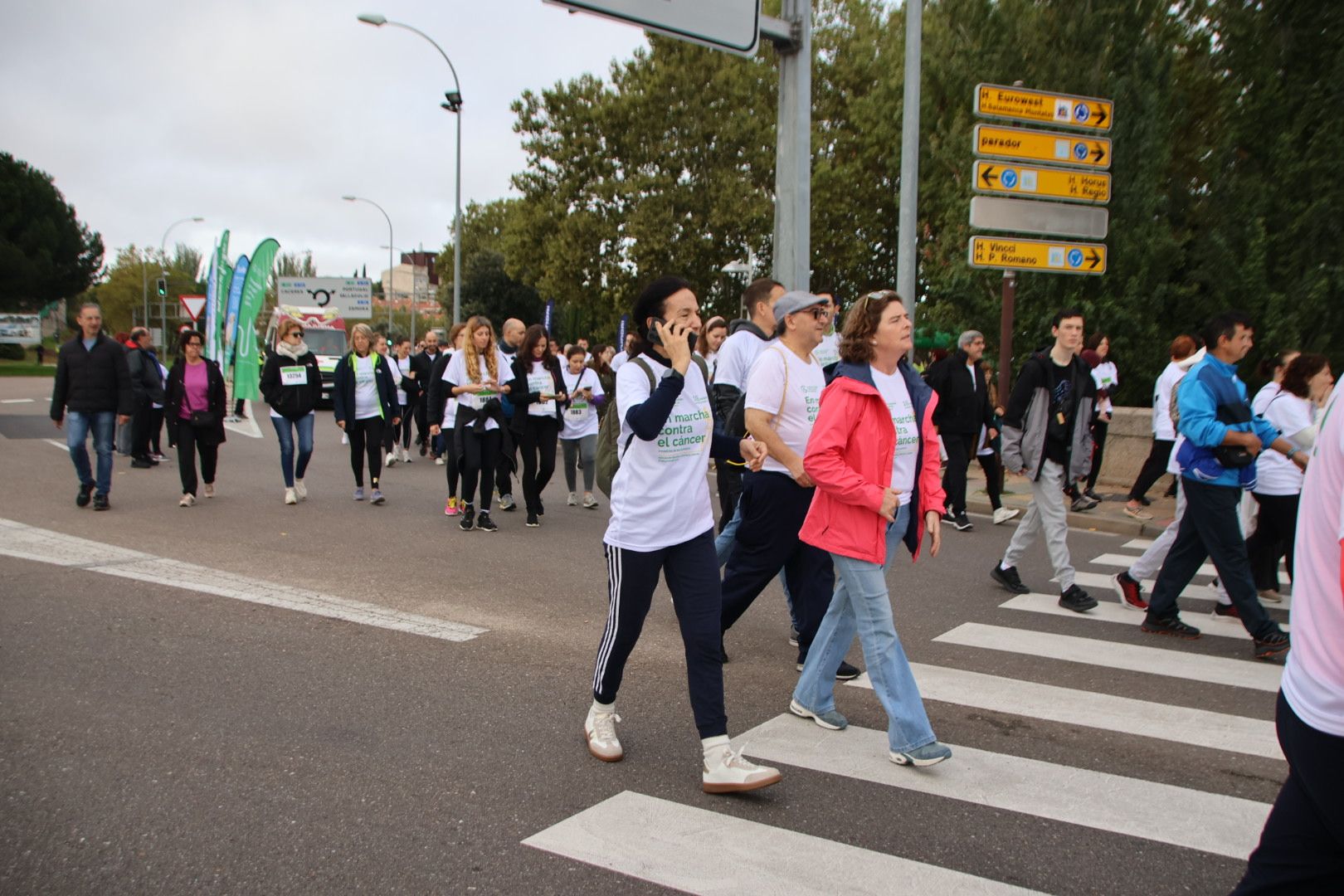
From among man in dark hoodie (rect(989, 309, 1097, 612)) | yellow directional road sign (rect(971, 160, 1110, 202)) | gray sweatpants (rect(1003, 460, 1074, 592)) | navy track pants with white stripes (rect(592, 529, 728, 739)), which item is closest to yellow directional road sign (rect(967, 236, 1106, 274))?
yellow directional road sign (rect(971, 160, 1110, 202))

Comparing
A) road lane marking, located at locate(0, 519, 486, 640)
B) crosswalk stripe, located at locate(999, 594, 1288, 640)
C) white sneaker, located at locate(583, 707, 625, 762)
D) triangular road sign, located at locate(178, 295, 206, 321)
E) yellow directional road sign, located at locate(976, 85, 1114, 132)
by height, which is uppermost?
yellow directional road sign, located at locate(976, 85, 1114, 132)

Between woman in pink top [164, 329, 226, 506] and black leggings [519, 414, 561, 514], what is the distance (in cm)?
318

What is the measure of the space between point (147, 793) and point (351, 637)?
201 centimetres

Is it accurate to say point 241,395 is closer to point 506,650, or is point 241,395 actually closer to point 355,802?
point 506,650

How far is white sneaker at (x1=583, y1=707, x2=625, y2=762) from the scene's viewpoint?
401 centimetres

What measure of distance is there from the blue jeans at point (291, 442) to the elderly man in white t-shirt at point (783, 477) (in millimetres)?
6983

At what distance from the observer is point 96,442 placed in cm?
1009

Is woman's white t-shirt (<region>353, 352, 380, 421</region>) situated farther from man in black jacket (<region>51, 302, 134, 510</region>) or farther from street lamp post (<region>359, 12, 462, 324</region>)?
street lamp post (<region>359, 12, 462, 324</region>)

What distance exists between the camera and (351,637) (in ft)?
18.6

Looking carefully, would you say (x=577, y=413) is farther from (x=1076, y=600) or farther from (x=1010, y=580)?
(x=1076, y=600)

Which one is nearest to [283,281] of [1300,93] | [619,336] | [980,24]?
[619,336]

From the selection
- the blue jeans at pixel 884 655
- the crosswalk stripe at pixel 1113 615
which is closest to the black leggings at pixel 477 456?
the crosswalk stripe at pixel 1113 615

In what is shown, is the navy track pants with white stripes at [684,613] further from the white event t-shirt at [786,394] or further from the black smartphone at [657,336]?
the white event t-shirt at [786,394]

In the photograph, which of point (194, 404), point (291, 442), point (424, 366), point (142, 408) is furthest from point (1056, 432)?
point (142, 408)
